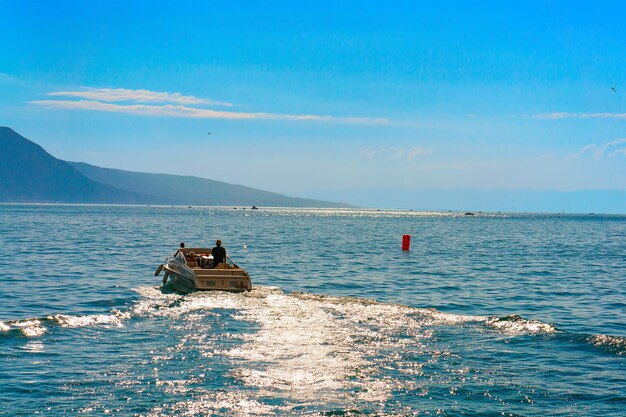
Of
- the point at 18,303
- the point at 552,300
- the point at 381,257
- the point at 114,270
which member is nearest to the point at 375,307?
the point at 552,300

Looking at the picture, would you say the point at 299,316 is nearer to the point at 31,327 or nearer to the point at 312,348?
the point at 312,348

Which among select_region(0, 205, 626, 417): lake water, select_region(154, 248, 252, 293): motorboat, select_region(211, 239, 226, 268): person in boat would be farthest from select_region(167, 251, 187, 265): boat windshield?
select_region(0, 205, 626, 417): lake water

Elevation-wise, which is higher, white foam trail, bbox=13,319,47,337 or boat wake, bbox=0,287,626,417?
boat wake, bbox=0,287,626,417

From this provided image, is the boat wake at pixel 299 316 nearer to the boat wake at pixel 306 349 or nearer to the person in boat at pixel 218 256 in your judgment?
the boat wake at pixel 306 349

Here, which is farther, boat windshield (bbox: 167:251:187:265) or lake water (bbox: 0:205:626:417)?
boat windshield (bbox: 167:251:187:265)

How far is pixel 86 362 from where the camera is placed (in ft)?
59.0

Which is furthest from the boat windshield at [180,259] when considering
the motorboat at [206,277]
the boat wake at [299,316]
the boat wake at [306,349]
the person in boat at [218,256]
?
the boat wake at [306,349]

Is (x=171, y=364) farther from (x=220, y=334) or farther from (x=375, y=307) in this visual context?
(x=375, y=307)

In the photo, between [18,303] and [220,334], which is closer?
[220,334]

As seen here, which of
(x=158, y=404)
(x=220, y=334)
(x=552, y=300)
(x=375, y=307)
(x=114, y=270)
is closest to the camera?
(x=158, y=404)

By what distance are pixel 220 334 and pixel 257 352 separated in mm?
3119

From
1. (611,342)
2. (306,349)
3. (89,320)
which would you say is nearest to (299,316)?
(306,349)

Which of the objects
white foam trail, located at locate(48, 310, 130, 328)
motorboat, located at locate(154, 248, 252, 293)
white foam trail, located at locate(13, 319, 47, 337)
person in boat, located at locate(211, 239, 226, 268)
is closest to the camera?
white foam trail, located at locate(13, 319, 47, 337)

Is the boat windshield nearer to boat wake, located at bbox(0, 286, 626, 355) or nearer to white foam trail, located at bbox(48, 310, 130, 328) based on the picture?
boat wake, located at bbox(0, 286, 626, 355)
